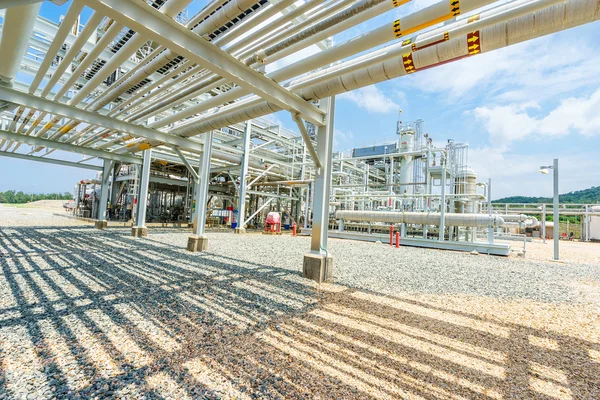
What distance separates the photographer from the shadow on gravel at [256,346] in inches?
78.3

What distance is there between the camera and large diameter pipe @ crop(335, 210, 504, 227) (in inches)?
398

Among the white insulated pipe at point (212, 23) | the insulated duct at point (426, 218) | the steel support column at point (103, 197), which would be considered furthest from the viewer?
the steel support column at point (103, 197)

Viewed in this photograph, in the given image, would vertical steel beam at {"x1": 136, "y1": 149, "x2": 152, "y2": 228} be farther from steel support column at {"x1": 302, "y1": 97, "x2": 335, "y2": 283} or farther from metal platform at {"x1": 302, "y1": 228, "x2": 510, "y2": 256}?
metal platform at {"x1": 302, "y1": 228, "x2": 510, "y2": 256}

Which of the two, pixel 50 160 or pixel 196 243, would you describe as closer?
pixel 196 243

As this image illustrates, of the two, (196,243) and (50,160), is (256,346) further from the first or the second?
(50,160)

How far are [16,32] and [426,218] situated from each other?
478 inches

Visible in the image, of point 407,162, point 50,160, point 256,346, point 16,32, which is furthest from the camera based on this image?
point 407,162

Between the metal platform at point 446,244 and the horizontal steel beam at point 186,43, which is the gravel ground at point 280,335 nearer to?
the horizontal steel beam at point 186,43

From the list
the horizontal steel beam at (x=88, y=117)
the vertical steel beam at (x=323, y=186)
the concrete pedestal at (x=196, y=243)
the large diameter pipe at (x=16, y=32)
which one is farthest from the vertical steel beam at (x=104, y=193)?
the vertical steel beam at (x=323, y=186)

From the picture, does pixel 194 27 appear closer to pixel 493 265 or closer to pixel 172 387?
pixel 172 387

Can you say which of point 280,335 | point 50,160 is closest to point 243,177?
point 50,160

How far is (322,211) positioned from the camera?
17.0ft

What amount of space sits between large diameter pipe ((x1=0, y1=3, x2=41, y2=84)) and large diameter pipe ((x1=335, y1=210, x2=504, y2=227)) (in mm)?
11960

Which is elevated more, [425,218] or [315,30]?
[315,30]
